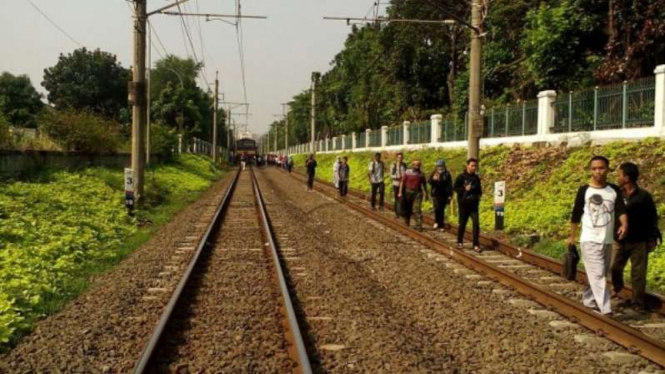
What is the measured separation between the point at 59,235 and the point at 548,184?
12204mm

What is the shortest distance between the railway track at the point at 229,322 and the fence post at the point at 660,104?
1019 centimetres

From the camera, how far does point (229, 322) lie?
7.09 meters

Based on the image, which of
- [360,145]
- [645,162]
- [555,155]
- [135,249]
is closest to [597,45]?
[555,155]

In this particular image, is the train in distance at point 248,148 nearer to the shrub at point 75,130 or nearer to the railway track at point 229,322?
the shrub at point 75,130

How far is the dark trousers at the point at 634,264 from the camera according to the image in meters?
7.32

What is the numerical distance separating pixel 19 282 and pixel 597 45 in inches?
902

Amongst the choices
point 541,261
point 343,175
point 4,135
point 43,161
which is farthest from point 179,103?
point 541,261

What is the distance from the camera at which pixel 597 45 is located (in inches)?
999

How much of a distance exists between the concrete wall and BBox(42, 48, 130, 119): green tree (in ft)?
161

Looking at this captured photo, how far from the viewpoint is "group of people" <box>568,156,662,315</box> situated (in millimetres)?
6812

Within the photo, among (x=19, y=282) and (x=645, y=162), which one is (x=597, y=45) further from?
(x=19, y=282)

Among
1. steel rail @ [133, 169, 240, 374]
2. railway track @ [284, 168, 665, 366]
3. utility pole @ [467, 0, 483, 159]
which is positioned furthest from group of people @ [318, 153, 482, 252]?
steel rail @ [133, 169, 240, 374]

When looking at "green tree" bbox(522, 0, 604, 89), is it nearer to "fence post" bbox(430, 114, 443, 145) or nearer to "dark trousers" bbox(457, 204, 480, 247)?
"fence post" bbox(430, 114, 443, 145)

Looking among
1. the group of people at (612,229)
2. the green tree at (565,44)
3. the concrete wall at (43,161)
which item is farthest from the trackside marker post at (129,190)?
the green tree at (565,44)
